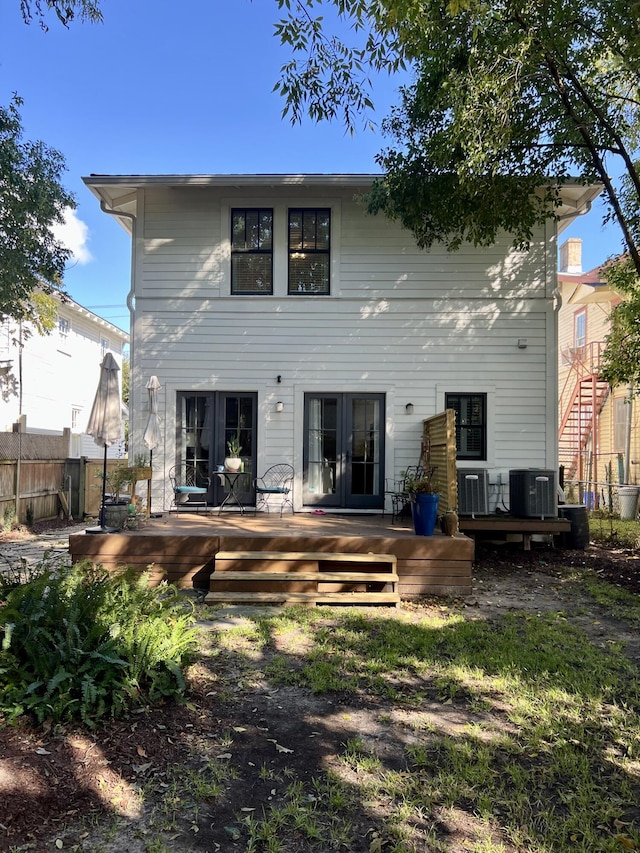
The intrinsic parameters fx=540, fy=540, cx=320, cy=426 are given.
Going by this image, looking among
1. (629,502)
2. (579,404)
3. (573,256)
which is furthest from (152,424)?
(573,256)

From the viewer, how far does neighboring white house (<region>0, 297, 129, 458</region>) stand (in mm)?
14391

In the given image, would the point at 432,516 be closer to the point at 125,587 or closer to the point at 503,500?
the point at 503,500

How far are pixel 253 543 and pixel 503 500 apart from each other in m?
4.43

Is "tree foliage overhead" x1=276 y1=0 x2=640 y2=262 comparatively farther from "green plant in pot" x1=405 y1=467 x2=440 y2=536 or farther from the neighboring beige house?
the neighboring beige house

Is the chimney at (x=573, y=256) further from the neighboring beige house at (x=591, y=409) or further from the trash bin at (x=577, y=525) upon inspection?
the trash bin at (x=577, y=525)

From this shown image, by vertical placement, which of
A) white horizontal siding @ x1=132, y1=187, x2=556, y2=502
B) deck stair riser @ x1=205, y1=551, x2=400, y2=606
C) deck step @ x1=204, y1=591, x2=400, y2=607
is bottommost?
deck step @ x1=204, y1=591, x2=400, y2=607

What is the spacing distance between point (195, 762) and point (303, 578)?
2.99 m

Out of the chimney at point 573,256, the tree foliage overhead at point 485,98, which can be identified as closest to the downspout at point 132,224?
the tree foliage overhead at point 485,98

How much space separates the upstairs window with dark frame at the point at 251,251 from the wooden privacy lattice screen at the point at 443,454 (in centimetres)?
355

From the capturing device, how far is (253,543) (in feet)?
20.0

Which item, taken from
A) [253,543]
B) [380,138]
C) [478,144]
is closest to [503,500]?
[253,543]

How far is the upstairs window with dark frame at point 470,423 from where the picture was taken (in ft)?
28.7

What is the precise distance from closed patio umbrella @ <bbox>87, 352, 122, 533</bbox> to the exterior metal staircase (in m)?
14.3

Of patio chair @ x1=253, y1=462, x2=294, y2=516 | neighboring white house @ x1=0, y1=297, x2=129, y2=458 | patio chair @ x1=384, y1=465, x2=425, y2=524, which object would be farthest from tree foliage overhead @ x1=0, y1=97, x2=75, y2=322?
patio chair @ x1=384, y1=465, x2=425, y2=524
